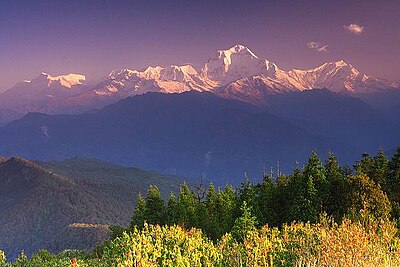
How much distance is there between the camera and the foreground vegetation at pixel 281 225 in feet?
57.2

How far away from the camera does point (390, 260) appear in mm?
17062

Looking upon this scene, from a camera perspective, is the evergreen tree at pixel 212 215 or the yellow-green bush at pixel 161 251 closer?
the yellow-green bush at pixel 161 251

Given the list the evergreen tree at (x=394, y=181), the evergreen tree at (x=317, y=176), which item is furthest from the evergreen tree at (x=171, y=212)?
the evergreen tree at (x=394, y=181)

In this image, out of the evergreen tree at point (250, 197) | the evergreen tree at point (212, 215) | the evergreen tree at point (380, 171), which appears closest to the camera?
the evergreen tree at point (380, 171)

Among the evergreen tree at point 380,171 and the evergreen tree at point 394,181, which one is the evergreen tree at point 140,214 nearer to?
the evergreen tree at point 380,171

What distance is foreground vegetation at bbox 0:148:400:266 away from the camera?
17.4 meters

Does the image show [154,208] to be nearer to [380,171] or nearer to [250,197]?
Answer: [250,197]

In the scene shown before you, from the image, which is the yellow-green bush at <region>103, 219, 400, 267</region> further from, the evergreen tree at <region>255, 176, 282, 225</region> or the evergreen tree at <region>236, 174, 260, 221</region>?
the evergreen tree at <region>255, 176, 282, 225</region>

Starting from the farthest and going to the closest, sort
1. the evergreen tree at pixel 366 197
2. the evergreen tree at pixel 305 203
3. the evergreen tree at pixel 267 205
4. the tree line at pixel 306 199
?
the evergreen tree at pixel 267 205 → the evergreen tree at pixel 305 203 → the tree line at pixel 306 199 → the evergreen tree at pixel 366 197

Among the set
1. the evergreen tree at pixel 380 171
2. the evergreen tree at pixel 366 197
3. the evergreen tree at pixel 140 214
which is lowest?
the evergreen tree at pixel 140 214

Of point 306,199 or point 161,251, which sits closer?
point 161,251

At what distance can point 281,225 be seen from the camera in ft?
190

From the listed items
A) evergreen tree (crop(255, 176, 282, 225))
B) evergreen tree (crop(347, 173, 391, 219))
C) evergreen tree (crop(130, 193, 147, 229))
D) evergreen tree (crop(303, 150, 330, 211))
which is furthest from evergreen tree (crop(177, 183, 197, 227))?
evergreen tree (crop(347, 173, 391, 219))

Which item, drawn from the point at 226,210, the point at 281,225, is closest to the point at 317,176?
the point at 281,225
